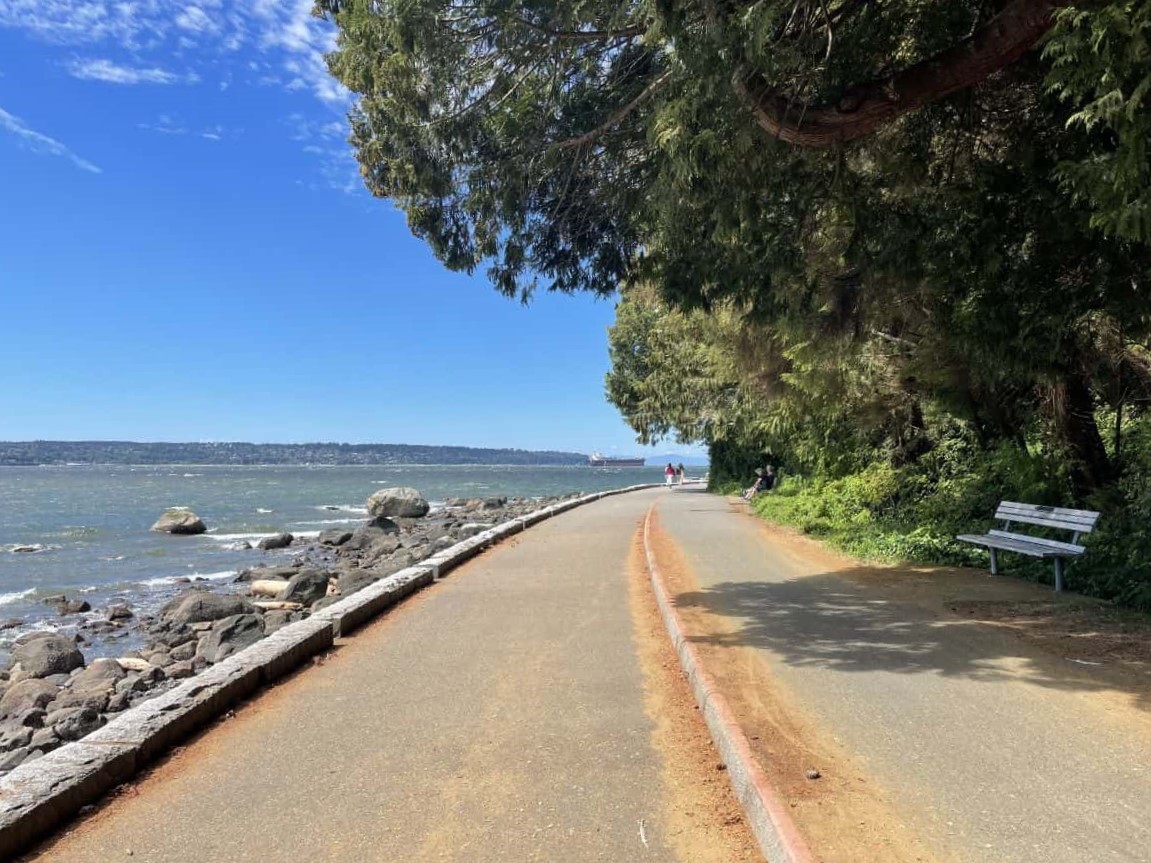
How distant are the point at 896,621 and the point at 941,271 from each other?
3464 millimetres

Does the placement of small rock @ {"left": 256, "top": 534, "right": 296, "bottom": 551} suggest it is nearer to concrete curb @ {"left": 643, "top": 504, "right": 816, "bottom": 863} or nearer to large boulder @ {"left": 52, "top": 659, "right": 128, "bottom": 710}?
large boulder @ {"left": 52, "top": 659, "right": 128, "bottom": 710}

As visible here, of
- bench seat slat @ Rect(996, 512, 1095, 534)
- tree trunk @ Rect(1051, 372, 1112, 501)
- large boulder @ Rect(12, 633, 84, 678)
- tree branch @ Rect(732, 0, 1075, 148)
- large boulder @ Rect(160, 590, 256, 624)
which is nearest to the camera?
tree branch @ Rect(732, 0, 1075, 148)

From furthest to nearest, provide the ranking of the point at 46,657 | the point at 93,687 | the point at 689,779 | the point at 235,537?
the point at 235,537 → the point at 46,657 → the point at 93,687 → the point at 689,779

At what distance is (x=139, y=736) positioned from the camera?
4766mm

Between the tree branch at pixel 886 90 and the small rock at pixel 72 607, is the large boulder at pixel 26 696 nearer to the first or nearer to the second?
the small rock at pixel 72 607

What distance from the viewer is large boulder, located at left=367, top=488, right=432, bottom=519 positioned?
37.6 meters

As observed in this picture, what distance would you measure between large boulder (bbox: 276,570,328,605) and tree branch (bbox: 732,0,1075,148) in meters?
11.5

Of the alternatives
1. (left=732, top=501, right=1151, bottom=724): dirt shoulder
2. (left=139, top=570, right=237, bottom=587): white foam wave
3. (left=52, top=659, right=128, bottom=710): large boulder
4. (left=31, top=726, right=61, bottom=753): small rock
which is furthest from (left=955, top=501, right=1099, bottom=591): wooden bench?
(left=139, top=570, right=237, bottom=587): white foam wave

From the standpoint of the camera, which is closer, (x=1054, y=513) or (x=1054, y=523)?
(x=1054, y=523)

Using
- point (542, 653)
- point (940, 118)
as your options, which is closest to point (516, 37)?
point (940, 118)

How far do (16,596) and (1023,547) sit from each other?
2018 cm

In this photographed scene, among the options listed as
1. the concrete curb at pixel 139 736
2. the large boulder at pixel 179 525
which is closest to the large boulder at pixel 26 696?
the concrete curb at pixel 139 736

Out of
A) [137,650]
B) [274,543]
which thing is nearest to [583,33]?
[137,650]

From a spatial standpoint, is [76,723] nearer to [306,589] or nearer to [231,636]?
[231,636]
